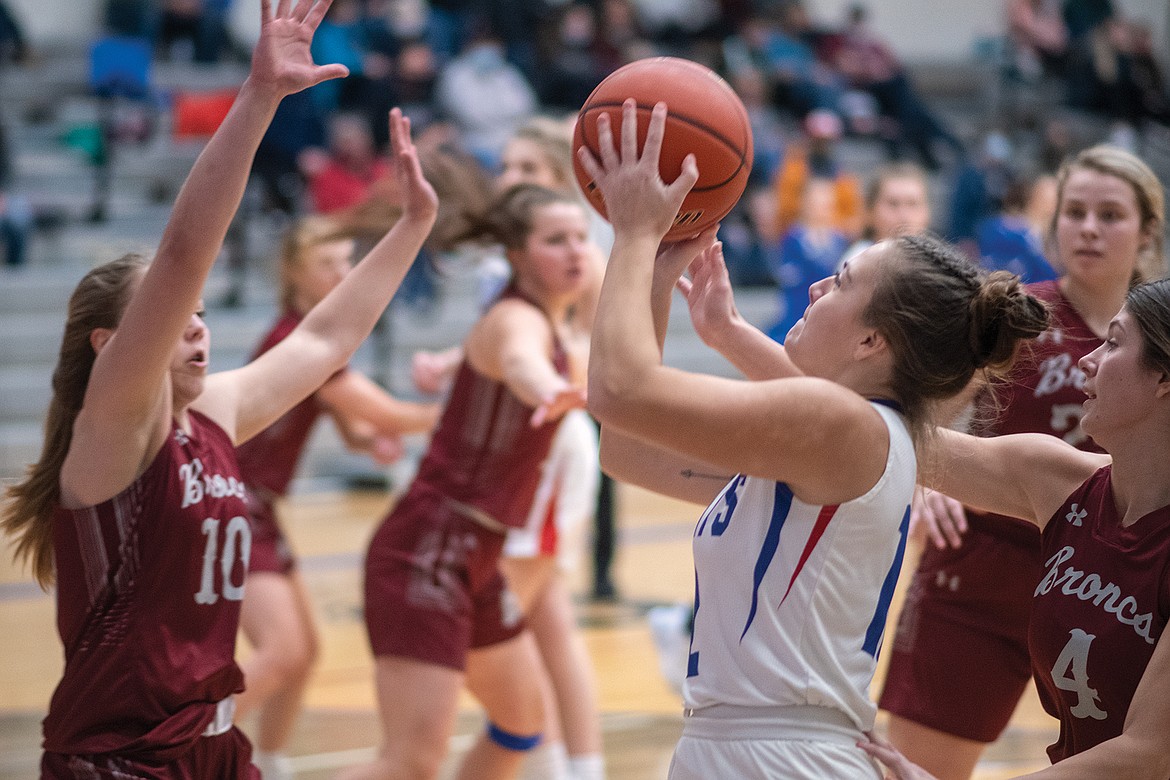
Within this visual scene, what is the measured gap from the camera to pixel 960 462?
266cm

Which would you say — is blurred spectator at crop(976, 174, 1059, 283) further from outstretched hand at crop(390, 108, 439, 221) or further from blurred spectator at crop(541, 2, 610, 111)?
blurred spectator at crop(541, 2, 610, 111)

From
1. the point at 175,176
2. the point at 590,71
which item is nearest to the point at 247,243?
the point at 175,176

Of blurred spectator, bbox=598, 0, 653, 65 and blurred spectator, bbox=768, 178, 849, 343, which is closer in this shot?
blurred spectator, bbox=768, 178, 849, 343

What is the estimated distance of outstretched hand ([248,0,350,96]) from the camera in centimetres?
240

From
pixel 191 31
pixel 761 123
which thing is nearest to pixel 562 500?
pixel 191 31

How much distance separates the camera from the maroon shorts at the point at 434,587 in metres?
3.96

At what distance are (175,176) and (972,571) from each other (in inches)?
399

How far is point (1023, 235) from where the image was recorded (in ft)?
22.6

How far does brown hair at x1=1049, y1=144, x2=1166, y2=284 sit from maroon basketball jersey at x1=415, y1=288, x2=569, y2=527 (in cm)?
154

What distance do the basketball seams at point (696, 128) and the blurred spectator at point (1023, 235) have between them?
5.07 feet

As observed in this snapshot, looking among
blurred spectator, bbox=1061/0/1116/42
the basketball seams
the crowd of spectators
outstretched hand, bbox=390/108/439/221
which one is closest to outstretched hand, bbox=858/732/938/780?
the basketball seams

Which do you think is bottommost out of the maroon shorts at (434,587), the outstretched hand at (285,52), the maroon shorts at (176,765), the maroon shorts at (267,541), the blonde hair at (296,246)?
the maroon shorts at (267,541)

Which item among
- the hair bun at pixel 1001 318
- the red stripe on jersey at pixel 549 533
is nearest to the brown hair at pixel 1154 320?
the hair bun at pixel 1001 318

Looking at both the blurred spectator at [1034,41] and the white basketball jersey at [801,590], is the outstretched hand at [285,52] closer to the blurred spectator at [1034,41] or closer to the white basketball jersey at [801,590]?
the white basketball jersey at [801,590]
